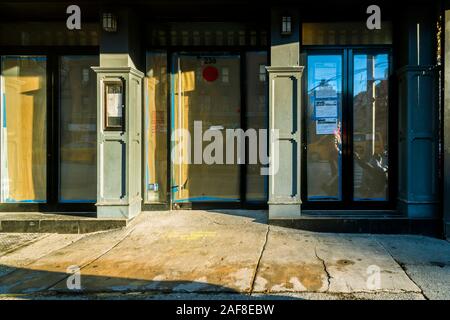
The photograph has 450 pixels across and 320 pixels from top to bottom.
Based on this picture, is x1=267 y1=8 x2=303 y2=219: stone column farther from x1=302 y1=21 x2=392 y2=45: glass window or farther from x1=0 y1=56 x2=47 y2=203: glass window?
x1=0 y1=56 x2=47 y2=203: glass window

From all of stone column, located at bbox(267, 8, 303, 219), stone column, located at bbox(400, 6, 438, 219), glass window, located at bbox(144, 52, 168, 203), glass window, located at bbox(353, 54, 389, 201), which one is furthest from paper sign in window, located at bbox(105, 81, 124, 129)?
stone column, located at bbox(400, 6, 438, 219)

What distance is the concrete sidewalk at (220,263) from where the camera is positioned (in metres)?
4.35

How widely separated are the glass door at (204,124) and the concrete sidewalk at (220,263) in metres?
0.84

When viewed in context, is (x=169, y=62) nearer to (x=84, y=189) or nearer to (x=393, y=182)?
(x=84, y=189)

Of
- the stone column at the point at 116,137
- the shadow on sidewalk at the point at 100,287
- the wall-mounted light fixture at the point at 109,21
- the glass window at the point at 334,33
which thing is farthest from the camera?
the glass window at the point at 334,33

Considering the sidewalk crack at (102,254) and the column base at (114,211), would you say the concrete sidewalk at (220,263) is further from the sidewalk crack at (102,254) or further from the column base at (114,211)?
the column base at (114,211)

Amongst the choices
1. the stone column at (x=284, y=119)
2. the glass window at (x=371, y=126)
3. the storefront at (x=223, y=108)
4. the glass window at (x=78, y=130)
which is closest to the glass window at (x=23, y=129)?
the storefront at (x=223, y=108)

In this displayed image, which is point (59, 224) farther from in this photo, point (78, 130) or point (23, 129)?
point (23, 129)

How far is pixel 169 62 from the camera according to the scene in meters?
7.82

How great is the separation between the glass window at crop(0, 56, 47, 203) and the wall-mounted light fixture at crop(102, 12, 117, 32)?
173 cm

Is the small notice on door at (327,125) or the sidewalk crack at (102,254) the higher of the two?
the small notice on door at (327,125)
